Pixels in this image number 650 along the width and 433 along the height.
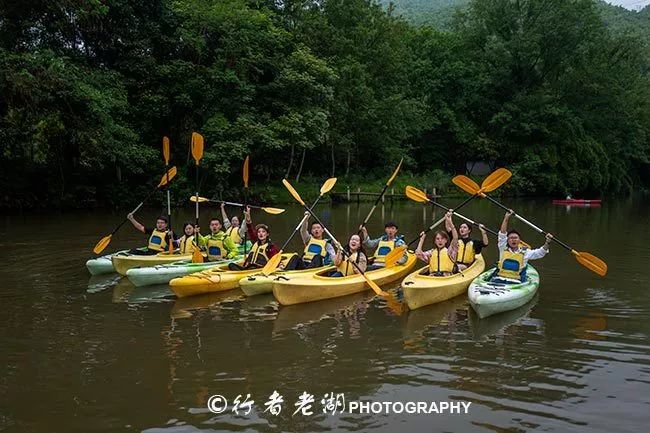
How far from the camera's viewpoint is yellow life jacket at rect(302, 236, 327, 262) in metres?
9.19

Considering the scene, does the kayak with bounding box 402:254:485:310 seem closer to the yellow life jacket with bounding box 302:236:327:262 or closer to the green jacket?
the yellow life jacket with bounding box 302:236:327:262

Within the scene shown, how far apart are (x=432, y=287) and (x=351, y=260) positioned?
147 cm

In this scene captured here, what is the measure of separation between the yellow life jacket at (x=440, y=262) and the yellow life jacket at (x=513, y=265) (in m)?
0.77

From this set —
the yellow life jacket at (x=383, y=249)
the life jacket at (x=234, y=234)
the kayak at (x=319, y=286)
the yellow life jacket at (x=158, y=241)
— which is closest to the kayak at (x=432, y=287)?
the kayak at (x=319, y=286)

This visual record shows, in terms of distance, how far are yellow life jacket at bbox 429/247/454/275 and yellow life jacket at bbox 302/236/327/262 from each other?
1.80m

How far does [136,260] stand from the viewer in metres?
9.78

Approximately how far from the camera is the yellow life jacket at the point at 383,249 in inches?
393

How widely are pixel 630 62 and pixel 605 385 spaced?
41.2m

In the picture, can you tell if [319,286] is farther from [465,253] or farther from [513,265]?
[513,265]

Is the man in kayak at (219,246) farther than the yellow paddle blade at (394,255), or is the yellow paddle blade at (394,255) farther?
the man in kayak at (219,246)

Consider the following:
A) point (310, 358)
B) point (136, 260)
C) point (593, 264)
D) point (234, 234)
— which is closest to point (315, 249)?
point (234, 234)

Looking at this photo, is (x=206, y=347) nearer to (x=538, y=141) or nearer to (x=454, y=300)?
(x=454, y=300)

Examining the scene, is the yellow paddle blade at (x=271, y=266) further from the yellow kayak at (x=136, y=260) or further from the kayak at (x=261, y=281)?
the yellow kayak at (x=136, y=260)

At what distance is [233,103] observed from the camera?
23000 millimetres
